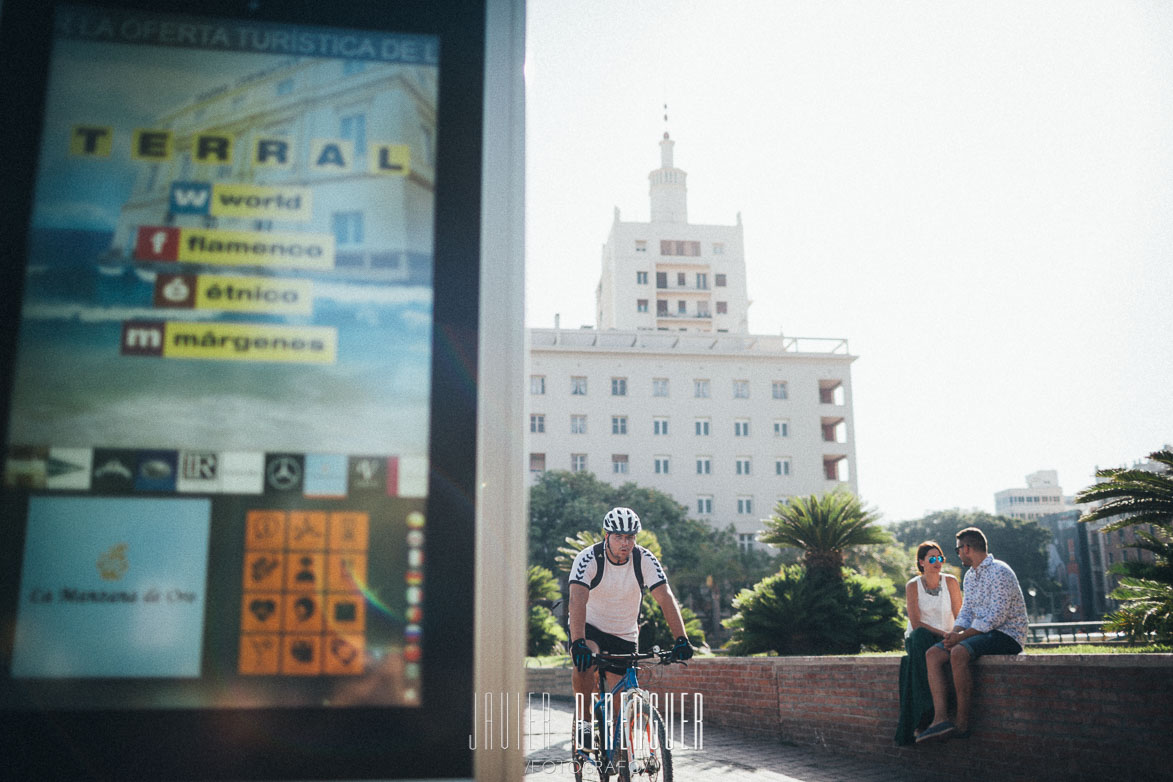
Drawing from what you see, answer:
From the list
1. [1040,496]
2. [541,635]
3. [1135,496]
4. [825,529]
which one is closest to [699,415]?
[541,635]

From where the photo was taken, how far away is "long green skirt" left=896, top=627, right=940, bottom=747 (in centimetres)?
762

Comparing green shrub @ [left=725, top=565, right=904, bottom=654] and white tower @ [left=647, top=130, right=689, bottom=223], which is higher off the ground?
white tower @ [left=647, top=130, right=689, bottom=223]

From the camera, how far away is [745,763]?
8.49 m

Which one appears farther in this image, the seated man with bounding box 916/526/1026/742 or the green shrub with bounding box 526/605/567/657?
the green shrub with bounding box 526/605/567/657

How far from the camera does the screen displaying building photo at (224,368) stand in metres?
1.39

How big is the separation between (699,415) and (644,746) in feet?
216

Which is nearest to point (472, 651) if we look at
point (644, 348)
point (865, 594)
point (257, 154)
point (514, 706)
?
point (514, 706)

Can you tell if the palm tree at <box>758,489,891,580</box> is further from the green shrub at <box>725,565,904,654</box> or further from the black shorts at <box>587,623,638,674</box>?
the black shorts at <box>587,623,638,674</box>

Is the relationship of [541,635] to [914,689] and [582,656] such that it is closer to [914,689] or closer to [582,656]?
[914,689]

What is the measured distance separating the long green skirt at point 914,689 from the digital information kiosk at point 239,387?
281 inches

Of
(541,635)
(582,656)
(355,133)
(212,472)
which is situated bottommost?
(541,635)

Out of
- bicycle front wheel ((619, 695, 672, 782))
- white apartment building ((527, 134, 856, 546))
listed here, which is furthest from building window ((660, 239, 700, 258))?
bicycle front wheel ((619, 695, 672, 782))

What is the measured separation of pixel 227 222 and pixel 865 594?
14503 mm

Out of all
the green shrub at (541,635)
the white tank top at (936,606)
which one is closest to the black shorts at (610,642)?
the white tank top at (936,606)
